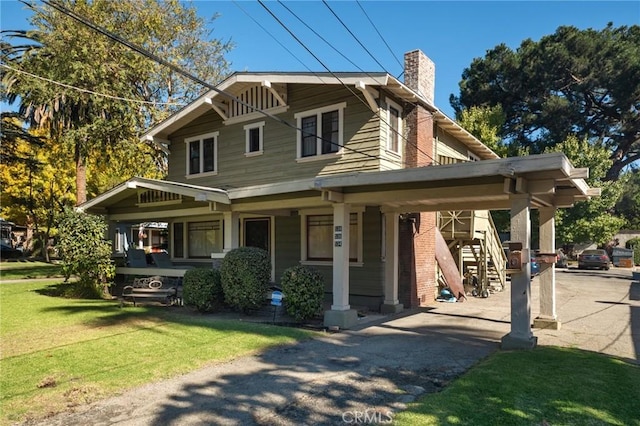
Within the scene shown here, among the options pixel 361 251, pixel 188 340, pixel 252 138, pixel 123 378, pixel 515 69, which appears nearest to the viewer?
pixel 123 378

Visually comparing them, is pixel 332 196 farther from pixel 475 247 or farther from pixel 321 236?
pixel 475 247

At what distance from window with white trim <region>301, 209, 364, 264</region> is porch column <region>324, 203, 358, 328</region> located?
8.55 ft

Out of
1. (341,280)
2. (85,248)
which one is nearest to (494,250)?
(341,280)

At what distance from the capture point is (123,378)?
6203mm

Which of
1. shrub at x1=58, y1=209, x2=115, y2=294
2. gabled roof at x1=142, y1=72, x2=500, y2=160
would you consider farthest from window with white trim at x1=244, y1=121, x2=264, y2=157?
shrub at x1=58, y1=209, x2=115, y2=294

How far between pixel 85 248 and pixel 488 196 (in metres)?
11.8

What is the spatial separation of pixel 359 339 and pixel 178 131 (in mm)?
11621

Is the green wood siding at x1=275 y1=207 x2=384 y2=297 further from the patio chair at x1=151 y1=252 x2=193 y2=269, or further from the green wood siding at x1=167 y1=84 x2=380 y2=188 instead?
the patio chair at x1=151 y1=252 x2=193 y2=269

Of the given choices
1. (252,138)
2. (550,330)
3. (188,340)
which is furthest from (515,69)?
(188,340)

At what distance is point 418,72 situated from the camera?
1390cm

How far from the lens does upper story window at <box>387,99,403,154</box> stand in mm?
12305

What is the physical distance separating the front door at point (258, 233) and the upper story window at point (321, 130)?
3.01 m

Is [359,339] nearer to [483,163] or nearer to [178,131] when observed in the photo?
[483,163]

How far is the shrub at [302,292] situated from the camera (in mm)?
10320
